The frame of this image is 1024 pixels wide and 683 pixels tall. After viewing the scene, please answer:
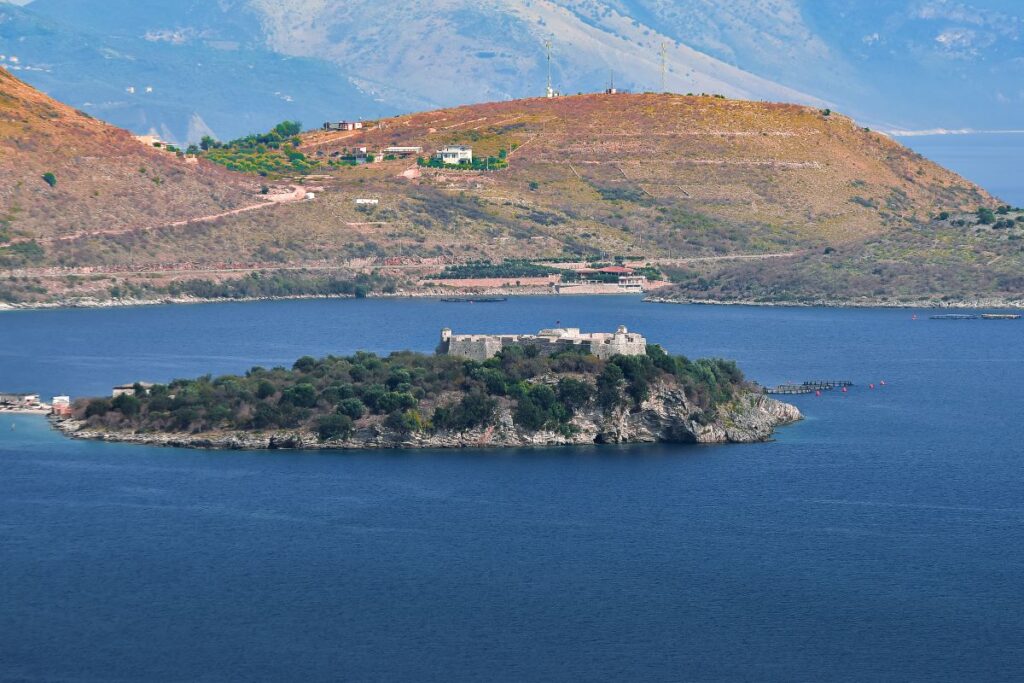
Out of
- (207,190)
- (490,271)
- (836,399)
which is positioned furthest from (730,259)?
(836,399)

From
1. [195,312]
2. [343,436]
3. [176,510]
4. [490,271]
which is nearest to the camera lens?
[176,510]

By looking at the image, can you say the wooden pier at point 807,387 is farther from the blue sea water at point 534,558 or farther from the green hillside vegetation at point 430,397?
the green hillside vegetation at point 430,397

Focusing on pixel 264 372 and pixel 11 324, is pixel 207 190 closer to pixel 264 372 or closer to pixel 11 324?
pixel 11 324

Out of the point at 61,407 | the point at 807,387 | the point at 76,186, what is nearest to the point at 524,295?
the point at 76,186

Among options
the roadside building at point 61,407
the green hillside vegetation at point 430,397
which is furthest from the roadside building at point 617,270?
the green hillside vegetation at point 430,397

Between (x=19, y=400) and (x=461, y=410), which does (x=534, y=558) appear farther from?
(x=19, y=400)
